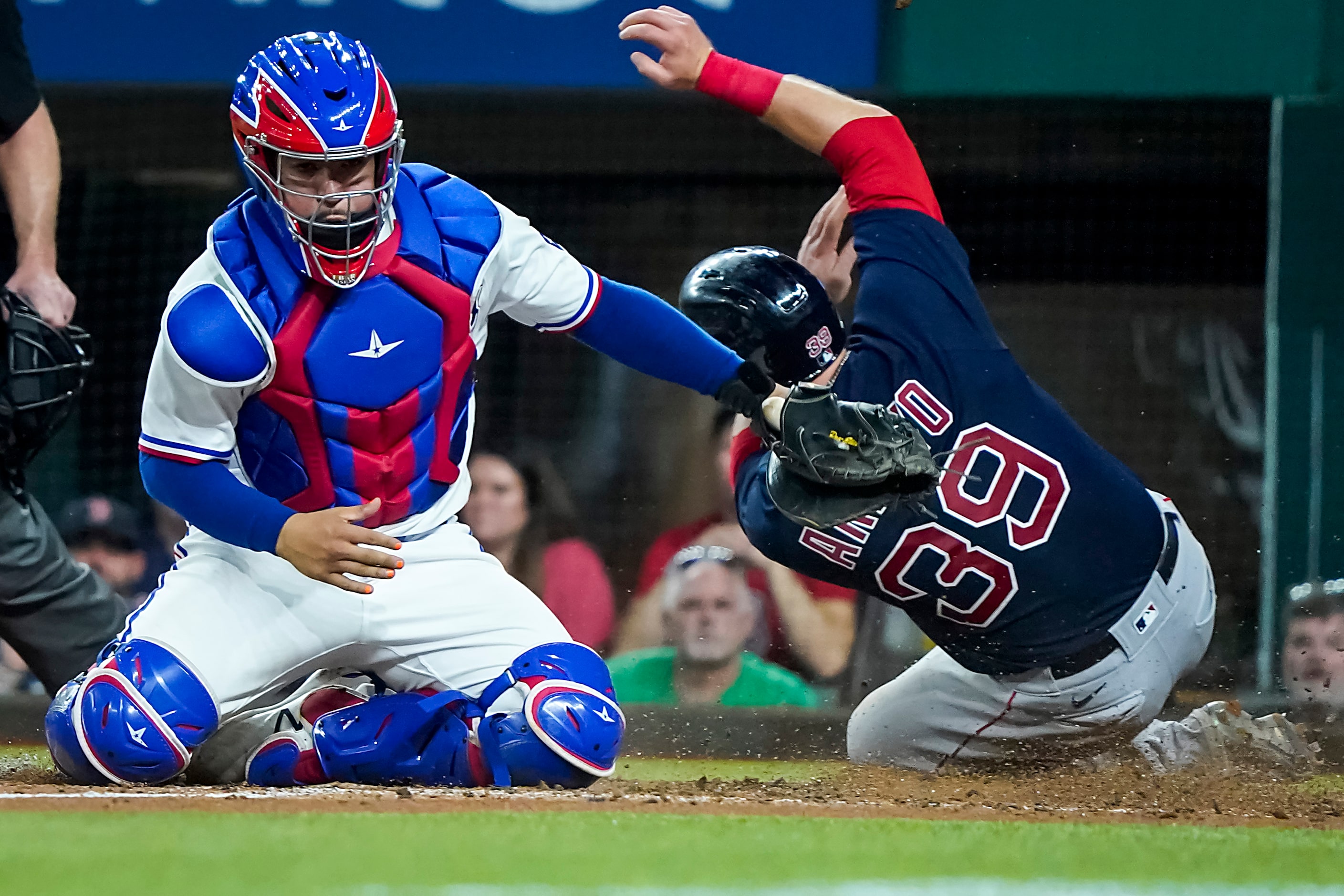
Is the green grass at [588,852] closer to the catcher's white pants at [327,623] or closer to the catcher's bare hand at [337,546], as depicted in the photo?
the catcher's bare hand at [337,546]

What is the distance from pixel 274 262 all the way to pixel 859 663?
312 centimetres

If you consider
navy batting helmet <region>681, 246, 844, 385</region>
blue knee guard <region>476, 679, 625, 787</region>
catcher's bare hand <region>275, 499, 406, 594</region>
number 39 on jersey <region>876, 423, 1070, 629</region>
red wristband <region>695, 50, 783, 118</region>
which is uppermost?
red wristband <region>695, 50, 783, 118</region>

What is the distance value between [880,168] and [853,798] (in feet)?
4.38

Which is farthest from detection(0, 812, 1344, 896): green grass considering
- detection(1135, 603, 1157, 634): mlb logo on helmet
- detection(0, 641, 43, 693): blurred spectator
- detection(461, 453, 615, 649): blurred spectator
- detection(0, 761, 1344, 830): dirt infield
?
detection(0, 641, 43, 693): blurred spectator

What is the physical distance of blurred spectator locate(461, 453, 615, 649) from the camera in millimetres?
6098

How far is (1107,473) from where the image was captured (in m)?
3.58

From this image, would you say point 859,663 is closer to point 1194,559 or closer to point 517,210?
point 1194,559

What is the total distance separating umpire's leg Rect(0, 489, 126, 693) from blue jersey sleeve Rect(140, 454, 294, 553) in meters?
1.22

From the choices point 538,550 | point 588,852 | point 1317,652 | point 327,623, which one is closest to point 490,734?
point 327,623

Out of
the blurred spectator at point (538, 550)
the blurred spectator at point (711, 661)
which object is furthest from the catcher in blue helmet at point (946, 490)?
the blurred spectator at point (538, 550)

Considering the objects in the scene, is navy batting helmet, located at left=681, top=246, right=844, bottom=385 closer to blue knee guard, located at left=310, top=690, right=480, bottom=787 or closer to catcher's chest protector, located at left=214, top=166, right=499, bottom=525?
catcher's chest protector, located at left=214, top=166, right=499, bottom=525

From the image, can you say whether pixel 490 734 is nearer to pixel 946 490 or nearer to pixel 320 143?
pixel 946 490

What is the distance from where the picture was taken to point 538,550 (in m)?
6.30

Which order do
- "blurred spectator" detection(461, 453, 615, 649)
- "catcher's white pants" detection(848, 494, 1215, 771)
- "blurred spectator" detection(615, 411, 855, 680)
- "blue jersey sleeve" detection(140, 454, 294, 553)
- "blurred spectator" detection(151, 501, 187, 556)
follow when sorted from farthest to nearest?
"blurred spectator" detection(151, 501, 187, 556)
"blurred spectator" detection(461, 453, 615, 649)
"blurred spectator" detection(615, 411, 855, 680)
"catcher's white pants" detection(848, 494, 1215, 771)
"blue jersey sleeve" detection(140, 454, 294, 553)
